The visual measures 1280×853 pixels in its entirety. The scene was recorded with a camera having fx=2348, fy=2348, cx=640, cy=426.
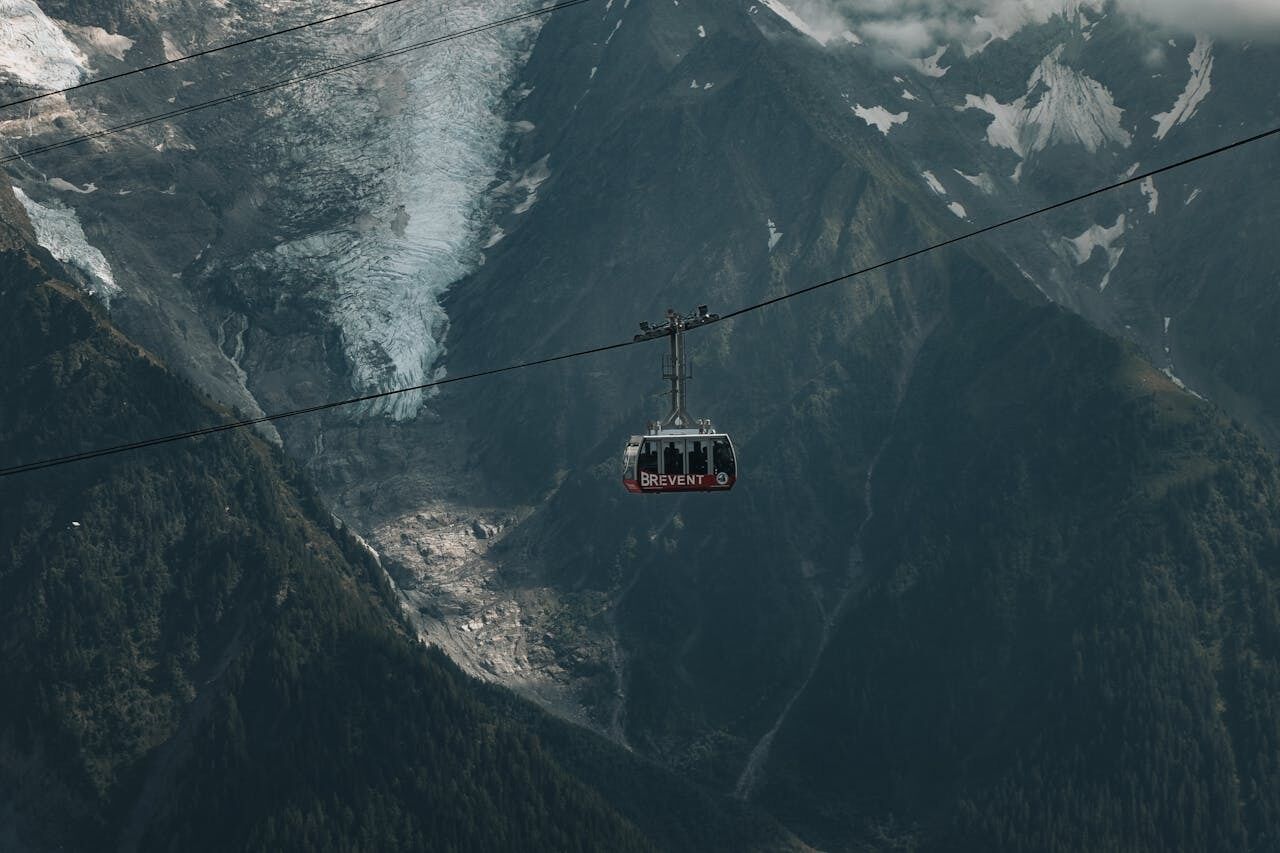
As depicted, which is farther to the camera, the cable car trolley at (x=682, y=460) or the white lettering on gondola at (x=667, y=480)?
the white lettering on gondola at (x=667, y=480)

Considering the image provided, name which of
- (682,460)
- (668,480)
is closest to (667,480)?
(668,480)

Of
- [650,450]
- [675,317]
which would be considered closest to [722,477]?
[650,450]

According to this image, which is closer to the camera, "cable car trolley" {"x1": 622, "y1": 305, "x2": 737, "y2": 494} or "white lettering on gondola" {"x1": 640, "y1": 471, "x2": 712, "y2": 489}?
"cable car trolley" {"x1": 622, "y1": 305, "x2": 737, "y2": 494}

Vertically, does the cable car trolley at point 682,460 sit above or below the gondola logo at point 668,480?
above

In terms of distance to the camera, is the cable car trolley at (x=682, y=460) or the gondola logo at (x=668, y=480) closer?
the cable car trolley at (x=682, y=460)

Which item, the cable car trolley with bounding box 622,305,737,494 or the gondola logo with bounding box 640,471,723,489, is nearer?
the cable car trolley with bounding box 622,305,737,494

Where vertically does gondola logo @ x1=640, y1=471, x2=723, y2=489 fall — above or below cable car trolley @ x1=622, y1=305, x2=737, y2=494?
below

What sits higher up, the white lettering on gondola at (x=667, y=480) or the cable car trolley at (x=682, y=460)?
the cable car trolley at (x=682, y=460)

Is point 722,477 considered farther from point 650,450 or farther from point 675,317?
point 675,317
